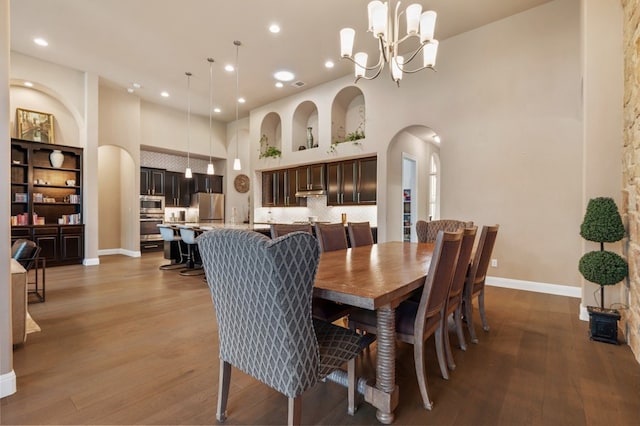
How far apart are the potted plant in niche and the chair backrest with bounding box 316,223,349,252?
223 centimetres

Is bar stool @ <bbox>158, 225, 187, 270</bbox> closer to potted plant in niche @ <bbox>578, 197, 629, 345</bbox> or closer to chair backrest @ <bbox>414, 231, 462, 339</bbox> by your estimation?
chair backrest @ <bbox>414, 231, 462, 339</bbox>

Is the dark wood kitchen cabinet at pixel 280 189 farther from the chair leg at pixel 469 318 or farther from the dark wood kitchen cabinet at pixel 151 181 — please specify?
the chair leg at pixel 469 318

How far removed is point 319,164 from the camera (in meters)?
6.80

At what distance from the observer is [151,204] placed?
8047mm

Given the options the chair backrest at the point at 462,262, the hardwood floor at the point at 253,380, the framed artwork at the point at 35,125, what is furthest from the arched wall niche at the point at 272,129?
the chair backrest at the point at 462,262

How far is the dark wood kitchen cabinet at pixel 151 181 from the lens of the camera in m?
7.92

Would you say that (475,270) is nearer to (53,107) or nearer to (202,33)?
(202,33)

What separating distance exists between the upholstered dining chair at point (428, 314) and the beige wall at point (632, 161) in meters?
1.60

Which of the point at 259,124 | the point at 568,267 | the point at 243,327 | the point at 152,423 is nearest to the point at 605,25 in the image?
the point at 568,267

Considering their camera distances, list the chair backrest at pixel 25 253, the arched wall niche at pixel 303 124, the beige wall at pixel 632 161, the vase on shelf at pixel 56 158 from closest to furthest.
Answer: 1. the beige wall at pixel 632 161
2. the chair backrest at pixel 25 253
3. the vase on shelf at pixel 56 158
4. the arched wall niche at pixel 303 124

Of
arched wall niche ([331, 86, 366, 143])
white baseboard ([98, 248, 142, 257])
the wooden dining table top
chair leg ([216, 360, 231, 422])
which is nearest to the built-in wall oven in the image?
white baseboard ([98, 248, 142, 257])

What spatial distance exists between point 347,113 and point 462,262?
17.6 feet

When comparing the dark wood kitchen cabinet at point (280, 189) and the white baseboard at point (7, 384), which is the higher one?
the dark wood kitchen cabinet at point (280, 189)

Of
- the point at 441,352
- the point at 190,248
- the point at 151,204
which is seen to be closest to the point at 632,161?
the point at 441,352
